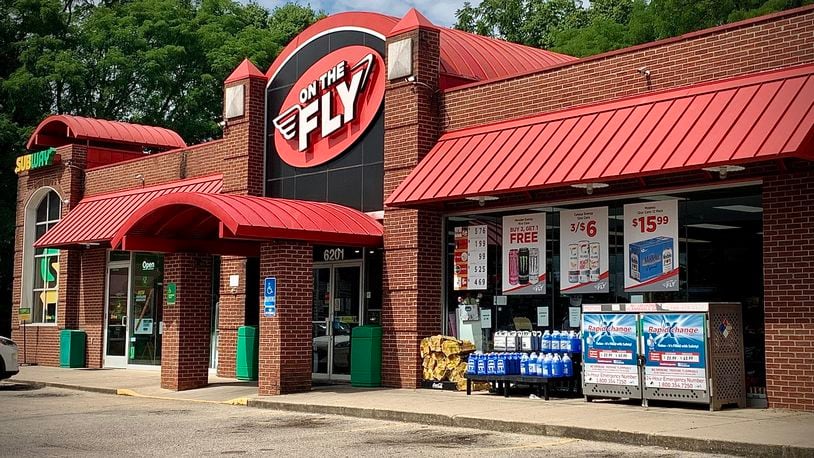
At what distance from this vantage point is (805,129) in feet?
39.8

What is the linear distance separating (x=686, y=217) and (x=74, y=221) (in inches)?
737

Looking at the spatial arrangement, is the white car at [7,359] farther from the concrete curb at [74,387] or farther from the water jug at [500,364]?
the water jug at [500,364]

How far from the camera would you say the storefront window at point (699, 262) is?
14.0 m

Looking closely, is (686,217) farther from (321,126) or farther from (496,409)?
(321,126)

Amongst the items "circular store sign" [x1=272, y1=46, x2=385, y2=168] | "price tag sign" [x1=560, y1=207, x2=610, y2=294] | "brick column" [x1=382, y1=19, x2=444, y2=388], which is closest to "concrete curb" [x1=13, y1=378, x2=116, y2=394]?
"brick column" [x1=382, y1=19, x2=444, y2=388]

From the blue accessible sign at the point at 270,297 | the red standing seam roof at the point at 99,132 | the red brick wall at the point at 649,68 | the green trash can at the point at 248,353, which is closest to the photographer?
the red brick wall at the point at 649,68

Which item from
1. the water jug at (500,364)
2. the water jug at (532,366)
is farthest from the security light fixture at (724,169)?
the water jug at (500,364)

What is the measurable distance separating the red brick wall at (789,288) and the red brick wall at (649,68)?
1.91 meters

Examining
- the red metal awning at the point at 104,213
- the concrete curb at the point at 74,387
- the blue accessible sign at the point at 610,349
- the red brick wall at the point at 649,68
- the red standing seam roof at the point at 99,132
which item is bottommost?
the concrete curb at the point at 74,387

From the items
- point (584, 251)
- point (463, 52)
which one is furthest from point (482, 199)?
point (463, 52)

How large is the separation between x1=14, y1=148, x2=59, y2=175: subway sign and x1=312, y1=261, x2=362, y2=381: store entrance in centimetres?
1246

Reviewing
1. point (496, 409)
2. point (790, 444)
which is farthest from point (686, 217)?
point (790, 444)

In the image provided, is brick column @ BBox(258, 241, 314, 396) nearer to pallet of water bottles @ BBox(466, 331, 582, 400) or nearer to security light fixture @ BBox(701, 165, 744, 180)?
pallet of water bottles @ BBox(466, 331, 582, 400)

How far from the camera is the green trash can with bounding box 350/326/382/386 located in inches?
728
